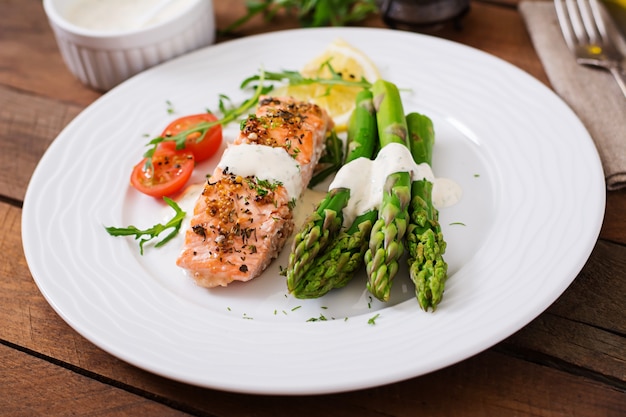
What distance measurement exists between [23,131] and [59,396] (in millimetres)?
2297

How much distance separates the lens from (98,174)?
4070 millimetres

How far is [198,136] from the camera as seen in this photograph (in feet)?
13.5

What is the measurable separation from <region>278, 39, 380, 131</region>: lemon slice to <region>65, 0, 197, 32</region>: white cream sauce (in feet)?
3.79

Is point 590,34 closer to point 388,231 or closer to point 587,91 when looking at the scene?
point 587,91

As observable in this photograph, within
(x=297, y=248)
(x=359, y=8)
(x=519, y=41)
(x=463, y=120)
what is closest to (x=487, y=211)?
(x=463, y=120)

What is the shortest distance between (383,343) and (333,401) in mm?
323

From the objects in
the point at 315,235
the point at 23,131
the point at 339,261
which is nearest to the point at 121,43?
the point at 23,131

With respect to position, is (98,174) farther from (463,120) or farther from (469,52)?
(469,52)

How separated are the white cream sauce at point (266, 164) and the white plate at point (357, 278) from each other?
444 mm

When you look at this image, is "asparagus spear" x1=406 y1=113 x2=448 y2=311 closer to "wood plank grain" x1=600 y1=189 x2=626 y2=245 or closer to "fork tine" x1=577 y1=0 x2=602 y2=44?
"wood plank grain" x1=600 y1=189 x2=626 y2=245

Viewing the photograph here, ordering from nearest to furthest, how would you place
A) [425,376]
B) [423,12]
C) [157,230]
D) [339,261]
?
1. [425,376]
2. [339,261]
3. [157,230]
4. [423,12]

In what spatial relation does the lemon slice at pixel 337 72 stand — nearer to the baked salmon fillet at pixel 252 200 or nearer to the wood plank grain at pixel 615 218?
the baked salmon fillet at pixel 252 200

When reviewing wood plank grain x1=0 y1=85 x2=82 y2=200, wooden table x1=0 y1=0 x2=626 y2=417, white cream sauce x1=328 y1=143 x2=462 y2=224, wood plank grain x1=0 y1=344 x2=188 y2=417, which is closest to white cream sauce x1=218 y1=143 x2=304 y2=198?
white cream sauce x1=328 y1=143 x2=462 y2=224

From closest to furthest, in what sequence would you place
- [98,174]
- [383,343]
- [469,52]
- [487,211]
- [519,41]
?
Result: [383,343], [487,211], [98,174], [469,52], [519,41]
